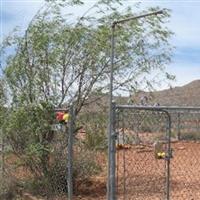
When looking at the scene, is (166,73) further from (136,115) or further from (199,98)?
(199,98)

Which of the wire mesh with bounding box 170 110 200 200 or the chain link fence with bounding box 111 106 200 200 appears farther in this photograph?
the wire mesh with bounding box 170 110 200 200

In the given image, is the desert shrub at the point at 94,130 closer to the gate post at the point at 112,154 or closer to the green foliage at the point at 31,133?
the green foliage at the point at 31,133

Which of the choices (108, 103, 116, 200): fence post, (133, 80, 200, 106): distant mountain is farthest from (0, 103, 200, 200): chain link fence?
(133, 80, 200, 106): distant mountain

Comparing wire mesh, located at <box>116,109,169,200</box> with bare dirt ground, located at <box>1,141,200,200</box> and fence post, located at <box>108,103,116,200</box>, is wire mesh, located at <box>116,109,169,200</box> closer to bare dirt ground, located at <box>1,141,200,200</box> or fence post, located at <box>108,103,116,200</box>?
bare dirt ground, located at <box>1,141,200,200</box>

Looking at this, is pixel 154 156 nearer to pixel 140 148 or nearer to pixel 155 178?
pixel 155 178

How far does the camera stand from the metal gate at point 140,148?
8.52 metres

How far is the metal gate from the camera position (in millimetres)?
8523

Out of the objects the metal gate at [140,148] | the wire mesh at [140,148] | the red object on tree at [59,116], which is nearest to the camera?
the metal gate at [140,148]

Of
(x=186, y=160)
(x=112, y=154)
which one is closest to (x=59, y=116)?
(x=112, y=154)

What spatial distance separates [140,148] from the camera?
13500mm

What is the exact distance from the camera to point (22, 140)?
1174 cm

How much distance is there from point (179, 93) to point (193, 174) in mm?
37861

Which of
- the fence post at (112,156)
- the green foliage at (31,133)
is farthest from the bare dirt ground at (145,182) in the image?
the fence post at (112,156)

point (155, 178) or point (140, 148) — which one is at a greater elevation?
point (140, 148)
